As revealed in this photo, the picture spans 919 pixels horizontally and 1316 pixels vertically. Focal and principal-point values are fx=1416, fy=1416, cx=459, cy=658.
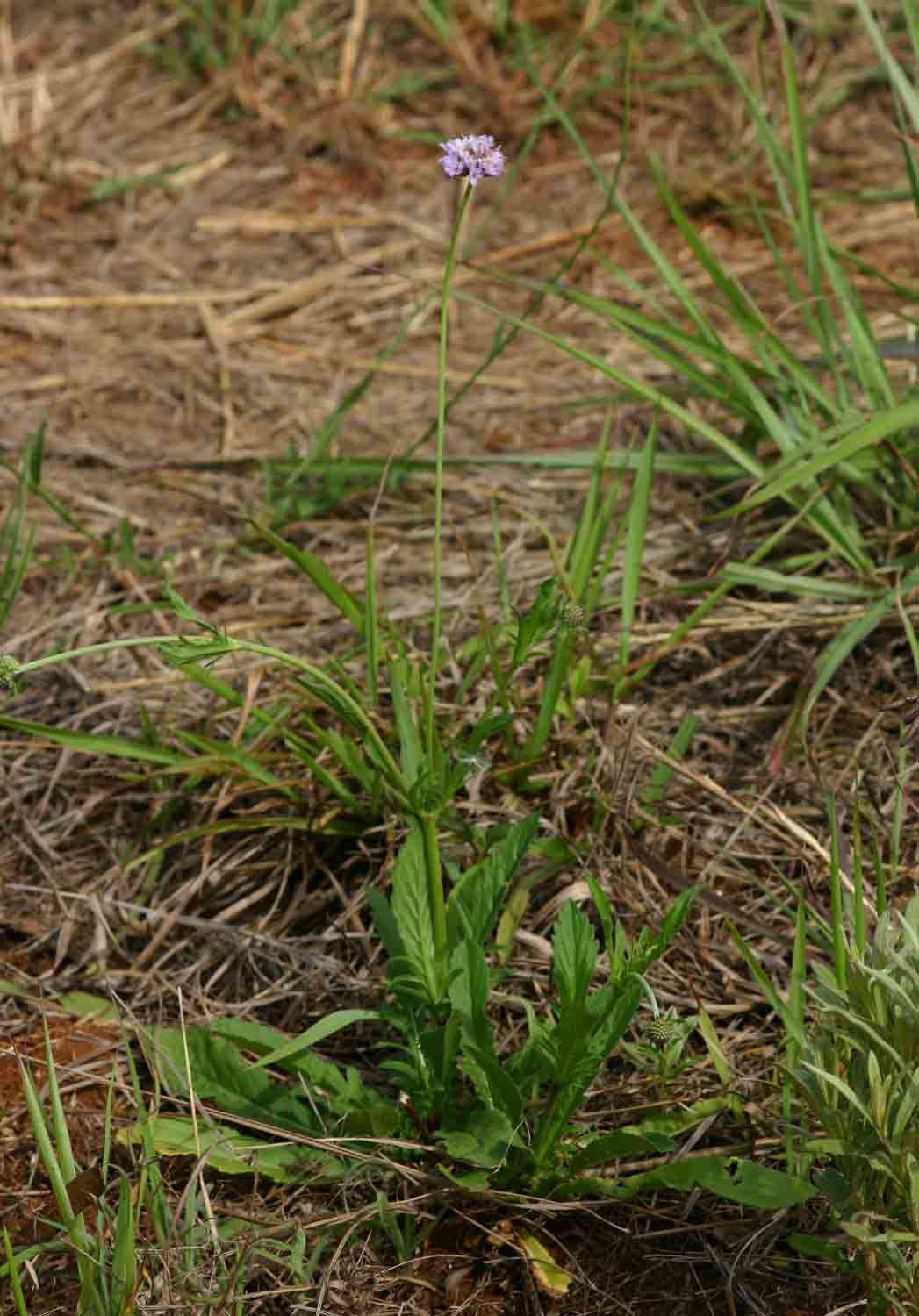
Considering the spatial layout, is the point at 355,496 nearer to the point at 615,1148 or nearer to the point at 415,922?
the point at 415,922

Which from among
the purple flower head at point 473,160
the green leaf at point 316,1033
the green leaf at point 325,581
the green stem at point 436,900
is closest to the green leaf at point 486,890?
the green stem at point 436,900

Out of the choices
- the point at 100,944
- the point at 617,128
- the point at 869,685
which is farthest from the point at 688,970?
the point at 617,128

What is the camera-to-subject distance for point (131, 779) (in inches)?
74.9

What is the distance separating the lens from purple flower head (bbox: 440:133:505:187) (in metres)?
1.31

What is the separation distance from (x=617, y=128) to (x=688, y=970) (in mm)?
2405

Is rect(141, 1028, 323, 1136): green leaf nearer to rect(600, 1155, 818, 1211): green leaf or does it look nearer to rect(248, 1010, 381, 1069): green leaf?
rect(248, 1010, 381, 1069): green leaf

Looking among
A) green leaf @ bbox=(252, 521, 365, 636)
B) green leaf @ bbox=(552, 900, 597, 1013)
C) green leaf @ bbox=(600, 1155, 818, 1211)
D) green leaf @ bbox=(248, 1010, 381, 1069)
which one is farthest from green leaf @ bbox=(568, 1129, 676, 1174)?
green leaf @ bbox=(252, 521, 365, 636)

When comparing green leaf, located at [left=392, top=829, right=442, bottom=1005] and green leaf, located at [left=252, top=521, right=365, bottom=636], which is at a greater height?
green leaf, located at [left=252, top=521, right=365, bottom=636]

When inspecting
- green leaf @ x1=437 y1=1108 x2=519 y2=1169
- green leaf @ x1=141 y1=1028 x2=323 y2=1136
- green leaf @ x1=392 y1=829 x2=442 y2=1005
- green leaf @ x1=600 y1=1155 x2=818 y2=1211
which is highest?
green leaf @ x1=392 y1=829 x2=442 y2=1005

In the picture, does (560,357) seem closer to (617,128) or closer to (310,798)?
(617,128)

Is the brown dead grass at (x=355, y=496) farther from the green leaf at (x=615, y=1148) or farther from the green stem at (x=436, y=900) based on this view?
the green stem at (x=436, y=900)

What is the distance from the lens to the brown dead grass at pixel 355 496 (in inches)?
66.4

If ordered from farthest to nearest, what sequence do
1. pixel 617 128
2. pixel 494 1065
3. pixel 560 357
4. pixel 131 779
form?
pixel 617 128, pixel 560 357, pixel 131 779, pixel 494 1065

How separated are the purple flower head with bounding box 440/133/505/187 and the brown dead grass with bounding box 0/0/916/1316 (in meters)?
0.75
